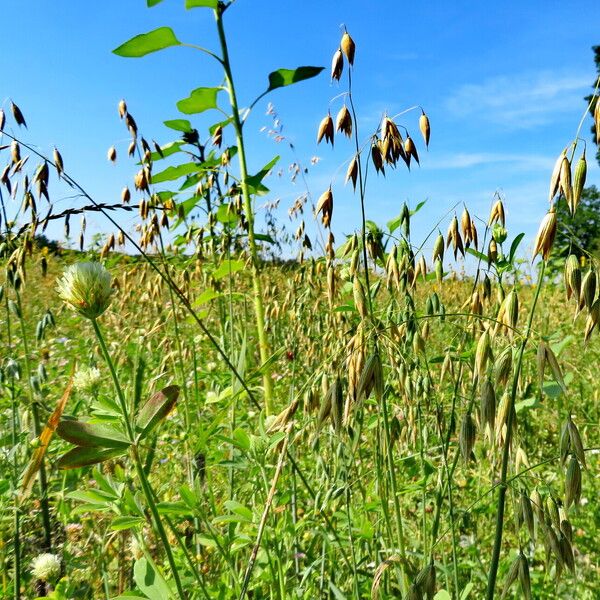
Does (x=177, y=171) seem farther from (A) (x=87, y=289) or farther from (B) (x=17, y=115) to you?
(A) (x=87, y=289)

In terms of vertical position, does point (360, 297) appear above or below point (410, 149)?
below

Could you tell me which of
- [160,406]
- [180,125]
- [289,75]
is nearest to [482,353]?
[160,406]

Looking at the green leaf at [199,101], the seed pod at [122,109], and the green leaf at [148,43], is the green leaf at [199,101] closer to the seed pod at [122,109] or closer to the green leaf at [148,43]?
the green leaf at [148,43]

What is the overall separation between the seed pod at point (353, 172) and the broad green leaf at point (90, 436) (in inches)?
27.9

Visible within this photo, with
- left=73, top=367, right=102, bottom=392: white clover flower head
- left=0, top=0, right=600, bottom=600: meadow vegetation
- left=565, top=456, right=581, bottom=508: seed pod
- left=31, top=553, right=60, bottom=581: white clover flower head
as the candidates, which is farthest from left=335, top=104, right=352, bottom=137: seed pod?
left=31, top=553, right=60, bottom=581: white clover flower head

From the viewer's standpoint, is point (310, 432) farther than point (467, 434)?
Yes

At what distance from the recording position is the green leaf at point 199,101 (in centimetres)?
185

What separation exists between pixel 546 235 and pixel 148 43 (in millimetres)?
1406

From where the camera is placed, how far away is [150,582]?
1108 mm

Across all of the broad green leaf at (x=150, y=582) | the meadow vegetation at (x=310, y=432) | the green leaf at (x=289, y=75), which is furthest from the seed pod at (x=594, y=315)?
the green leaf at (x=289, y=75)

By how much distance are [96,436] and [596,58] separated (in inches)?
1166

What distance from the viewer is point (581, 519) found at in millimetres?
2338

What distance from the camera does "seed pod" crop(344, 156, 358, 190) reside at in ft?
4.13

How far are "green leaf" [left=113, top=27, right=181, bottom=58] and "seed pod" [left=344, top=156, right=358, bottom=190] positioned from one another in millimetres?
898
